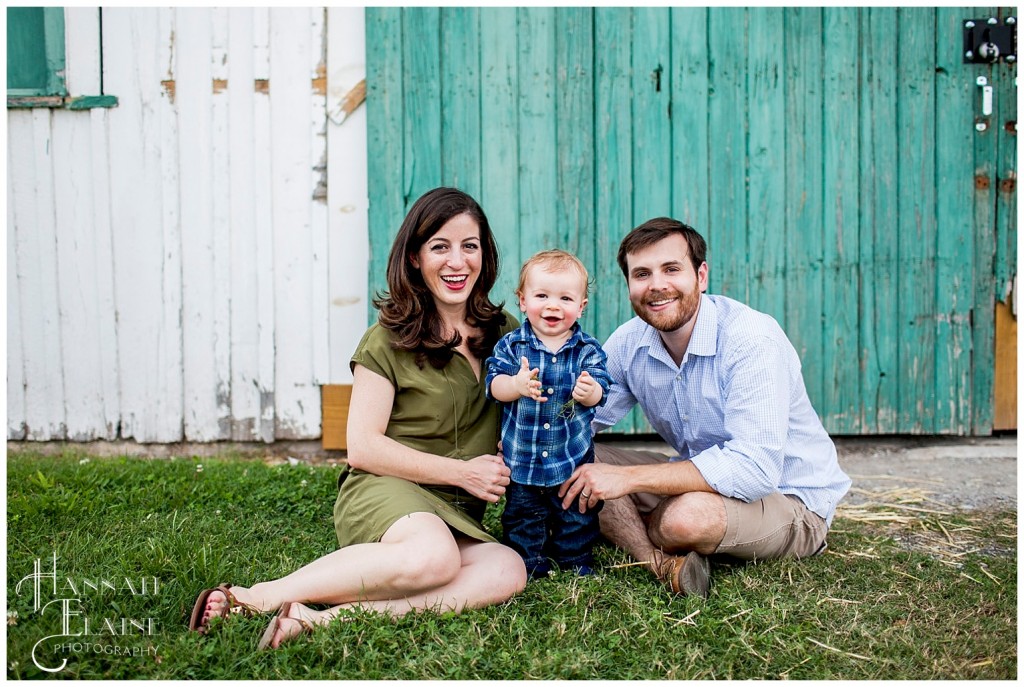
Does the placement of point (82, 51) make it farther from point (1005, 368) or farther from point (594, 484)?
point (1005, 368)

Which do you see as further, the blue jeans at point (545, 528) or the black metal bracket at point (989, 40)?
the black metal bracket at point (989, 40)

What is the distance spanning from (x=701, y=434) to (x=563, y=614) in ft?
2.97

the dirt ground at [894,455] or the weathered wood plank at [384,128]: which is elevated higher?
the weathered wood plank at [384,128]

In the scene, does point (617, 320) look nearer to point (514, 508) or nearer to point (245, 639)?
point (514, 508)

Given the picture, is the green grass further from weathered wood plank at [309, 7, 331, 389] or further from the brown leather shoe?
weathered wood plank at [309, 7, 331, 389]

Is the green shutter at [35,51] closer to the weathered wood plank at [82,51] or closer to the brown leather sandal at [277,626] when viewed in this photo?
the weathered wood plank at [82,51]

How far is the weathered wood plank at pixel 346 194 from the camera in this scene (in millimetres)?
4492

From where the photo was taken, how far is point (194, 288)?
15.1ft

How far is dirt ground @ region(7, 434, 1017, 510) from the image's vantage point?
415 centimetres

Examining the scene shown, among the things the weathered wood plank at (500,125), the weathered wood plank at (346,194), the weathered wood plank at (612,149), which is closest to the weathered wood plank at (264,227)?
the weathered wood plank at (346,194)

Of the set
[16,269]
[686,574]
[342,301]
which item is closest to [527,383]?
[686,574]

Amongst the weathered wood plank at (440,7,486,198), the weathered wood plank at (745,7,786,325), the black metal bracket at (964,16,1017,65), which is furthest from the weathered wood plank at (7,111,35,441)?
the black metal bracket at (964,16,1017,65)

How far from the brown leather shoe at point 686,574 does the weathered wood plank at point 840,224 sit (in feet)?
7.02

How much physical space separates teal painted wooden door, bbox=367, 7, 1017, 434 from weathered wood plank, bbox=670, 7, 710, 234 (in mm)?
10
